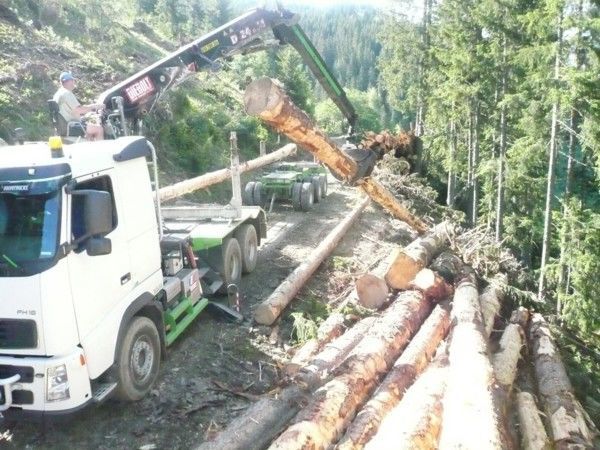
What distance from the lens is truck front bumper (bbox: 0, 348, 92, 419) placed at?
4953 mm

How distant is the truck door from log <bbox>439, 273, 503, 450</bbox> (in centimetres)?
346

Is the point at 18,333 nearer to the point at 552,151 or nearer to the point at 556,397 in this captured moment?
the point at 556,397

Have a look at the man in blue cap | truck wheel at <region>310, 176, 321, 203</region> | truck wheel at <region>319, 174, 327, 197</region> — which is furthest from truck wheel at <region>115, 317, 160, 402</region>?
truck wheel at <region>319, 174, 327, 197</region>

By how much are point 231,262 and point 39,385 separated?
5.04 meters

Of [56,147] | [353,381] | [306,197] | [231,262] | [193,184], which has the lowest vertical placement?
[353,381]

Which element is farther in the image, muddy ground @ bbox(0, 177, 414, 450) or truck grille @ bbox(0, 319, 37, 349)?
muddy ground @ bbox(0, 177, 414, 450)

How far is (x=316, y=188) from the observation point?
58.2 ft

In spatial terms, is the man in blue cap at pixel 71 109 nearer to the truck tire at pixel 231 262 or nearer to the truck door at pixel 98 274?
the truck door at pixel 98 274

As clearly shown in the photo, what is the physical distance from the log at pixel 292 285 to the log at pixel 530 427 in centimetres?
377

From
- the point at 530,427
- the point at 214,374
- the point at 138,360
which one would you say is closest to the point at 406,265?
the point at 530,427

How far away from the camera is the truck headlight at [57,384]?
497 centimetres

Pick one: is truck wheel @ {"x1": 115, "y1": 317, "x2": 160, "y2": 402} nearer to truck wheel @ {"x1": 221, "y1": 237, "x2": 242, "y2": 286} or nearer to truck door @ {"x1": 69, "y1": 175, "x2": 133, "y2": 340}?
truck door @ {"x1": 69, "y1": 175, "x2": 133, "y2": 340}

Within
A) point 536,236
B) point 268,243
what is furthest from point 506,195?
point 268,243

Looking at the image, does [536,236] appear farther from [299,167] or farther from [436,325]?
[436,325]
